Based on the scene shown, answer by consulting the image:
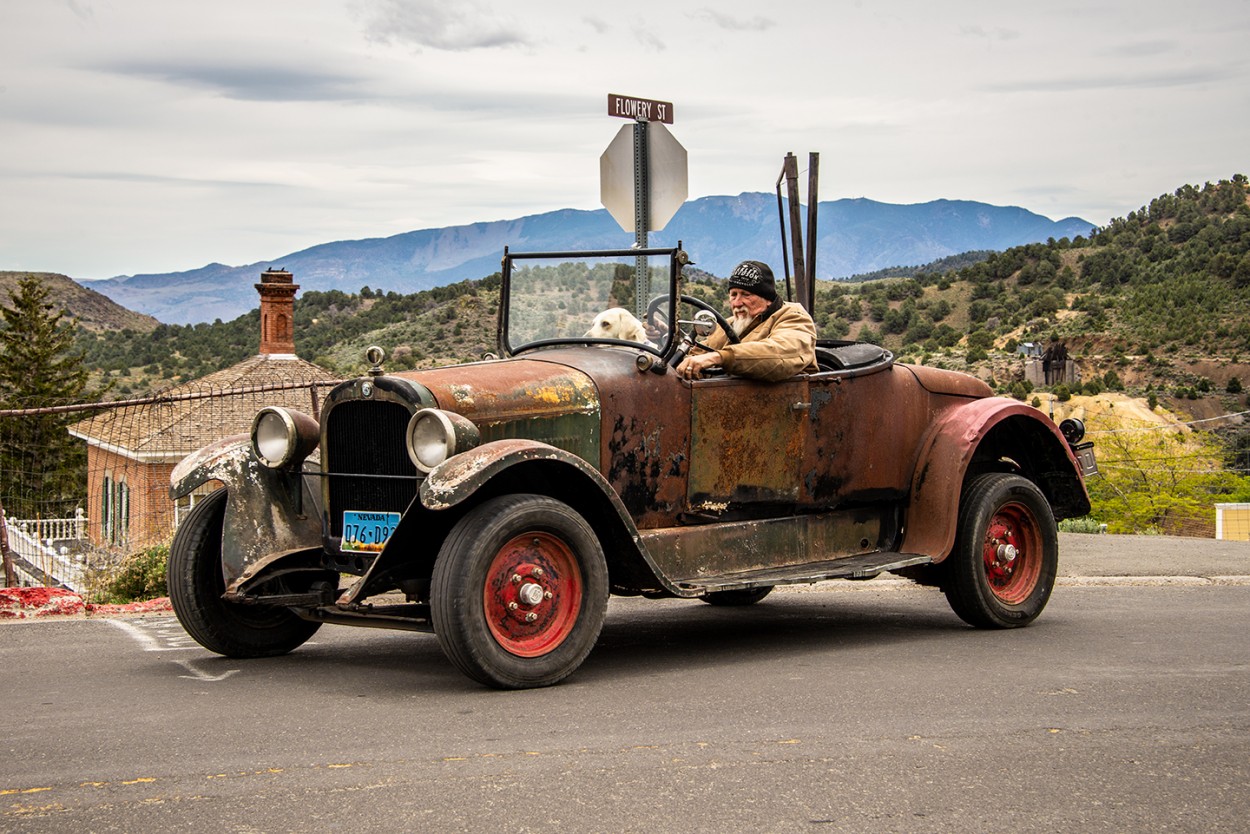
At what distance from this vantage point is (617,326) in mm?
7461

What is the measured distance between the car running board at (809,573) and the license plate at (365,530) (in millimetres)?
1430

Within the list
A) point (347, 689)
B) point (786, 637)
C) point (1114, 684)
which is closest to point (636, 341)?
point (786, 637)

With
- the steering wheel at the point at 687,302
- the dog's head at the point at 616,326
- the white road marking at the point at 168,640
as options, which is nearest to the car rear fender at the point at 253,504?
the white road marking at the point at 168,640

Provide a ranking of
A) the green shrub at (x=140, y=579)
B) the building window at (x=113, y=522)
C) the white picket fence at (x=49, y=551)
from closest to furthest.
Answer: the green shrub at (x=140, y=579) → the building window at (x=113, y=522) → the white picket fence at (x=49, y=551)

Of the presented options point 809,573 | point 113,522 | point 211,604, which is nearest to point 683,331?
point 809,573

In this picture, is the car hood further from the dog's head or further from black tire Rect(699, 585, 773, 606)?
black tire Rect(699, 585, 773, 606)

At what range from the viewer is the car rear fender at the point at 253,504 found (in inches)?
262

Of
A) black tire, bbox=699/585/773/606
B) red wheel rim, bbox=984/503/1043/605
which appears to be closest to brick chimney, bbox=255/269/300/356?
black tire, bbox=699/585/773/606

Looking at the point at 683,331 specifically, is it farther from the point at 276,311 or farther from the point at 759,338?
the point at 276,311

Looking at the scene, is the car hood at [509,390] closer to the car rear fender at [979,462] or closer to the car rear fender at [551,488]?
the car rear fender at [551,488]

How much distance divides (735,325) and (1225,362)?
48.1 m

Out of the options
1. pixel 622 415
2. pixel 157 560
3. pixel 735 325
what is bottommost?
pixel 157 560

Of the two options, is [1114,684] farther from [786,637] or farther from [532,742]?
[532,742]

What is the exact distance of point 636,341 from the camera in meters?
7.26
